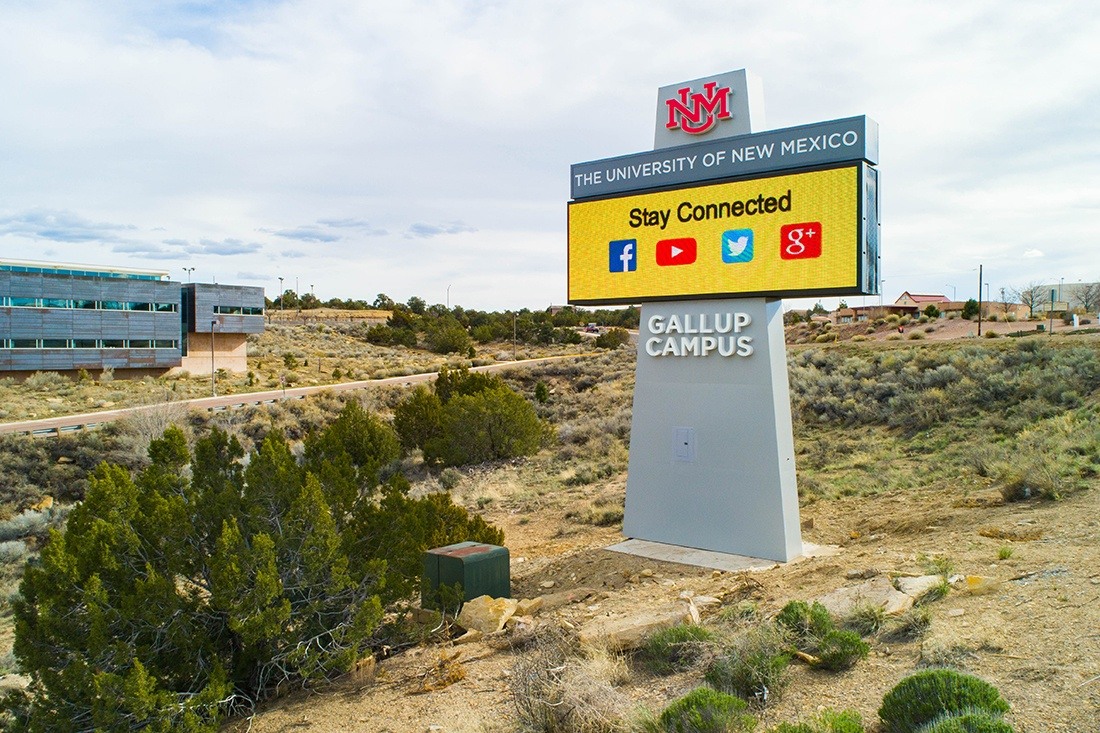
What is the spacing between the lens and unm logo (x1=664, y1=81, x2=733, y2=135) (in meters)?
13.3

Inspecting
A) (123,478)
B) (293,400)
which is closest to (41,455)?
(293,400)

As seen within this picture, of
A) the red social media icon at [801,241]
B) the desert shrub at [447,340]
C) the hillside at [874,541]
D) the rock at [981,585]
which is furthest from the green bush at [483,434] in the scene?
the desert shrub at [447,340]

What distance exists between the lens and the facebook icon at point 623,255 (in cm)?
1427

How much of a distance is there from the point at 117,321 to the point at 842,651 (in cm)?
5598

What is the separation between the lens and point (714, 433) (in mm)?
13539

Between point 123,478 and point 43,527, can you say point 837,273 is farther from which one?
point 43,527

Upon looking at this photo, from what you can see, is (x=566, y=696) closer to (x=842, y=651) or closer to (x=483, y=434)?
(x=842, y=651)

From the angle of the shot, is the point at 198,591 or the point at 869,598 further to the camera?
the point at 198,591

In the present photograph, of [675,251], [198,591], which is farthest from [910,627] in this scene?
[675,251]

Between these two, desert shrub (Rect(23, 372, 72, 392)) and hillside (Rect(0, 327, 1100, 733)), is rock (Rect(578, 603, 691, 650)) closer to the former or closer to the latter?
hillside (Rect(0, 327, 1100, 733))

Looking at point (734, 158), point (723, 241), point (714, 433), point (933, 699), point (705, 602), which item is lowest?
point (705, 602)

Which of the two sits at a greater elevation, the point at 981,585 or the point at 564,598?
the point at 981,585

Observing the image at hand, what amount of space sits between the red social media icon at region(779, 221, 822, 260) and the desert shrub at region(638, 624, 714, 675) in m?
6.46

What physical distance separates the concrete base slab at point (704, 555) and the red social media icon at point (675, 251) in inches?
185
